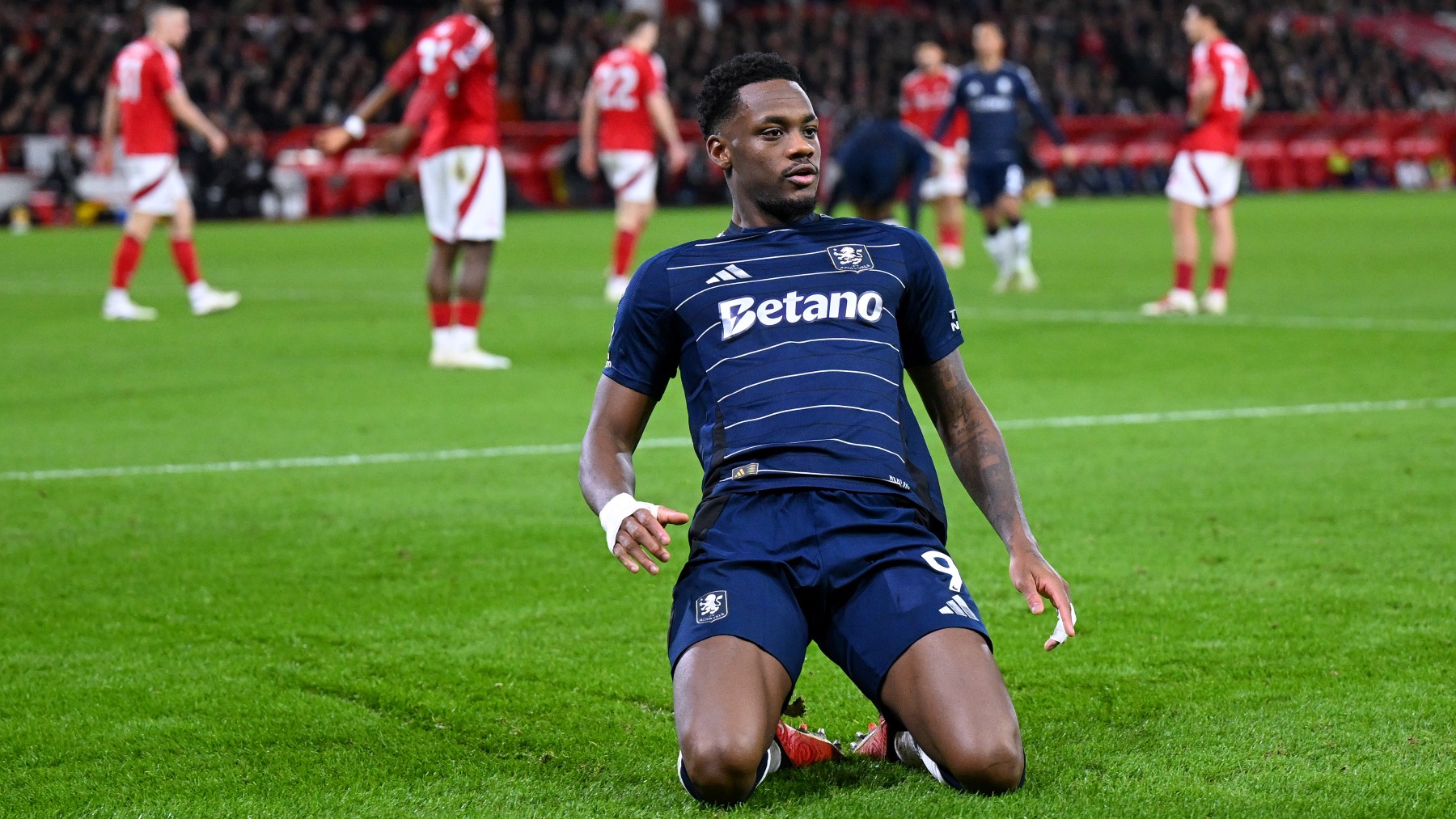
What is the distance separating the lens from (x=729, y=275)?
3.77 metres

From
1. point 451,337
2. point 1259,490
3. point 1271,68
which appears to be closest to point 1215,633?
A: point 1259,490

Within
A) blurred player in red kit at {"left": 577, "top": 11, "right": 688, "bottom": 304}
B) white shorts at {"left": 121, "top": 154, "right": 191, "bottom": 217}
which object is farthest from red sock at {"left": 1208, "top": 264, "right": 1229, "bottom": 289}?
white shorts at {"left": 121, "top": 154, "right": 191, "bottom": 217}

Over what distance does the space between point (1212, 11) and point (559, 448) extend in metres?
7.41

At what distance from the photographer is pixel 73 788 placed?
3.54 metres

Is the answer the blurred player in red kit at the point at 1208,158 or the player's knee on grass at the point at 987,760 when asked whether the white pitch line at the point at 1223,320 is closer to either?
the blurred player in red kit at the point at 1208,158

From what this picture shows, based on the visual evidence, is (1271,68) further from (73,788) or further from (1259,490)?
(73,788)

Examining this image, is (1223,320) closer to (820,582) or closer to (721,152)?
(721,152)

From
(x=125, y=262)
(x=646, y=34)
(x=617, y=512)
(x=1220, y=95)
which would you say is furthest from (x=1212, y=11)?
(x=617, y=512)

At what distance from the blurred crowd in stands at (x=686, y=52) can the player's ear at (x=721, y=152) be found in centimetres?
2268

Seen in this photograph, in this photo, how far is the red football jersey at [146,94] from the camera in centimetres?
1329

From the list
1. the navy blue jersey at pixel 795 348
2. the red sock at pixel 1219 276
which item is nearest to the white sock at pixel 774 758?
the navy blue jersey at pixel 795 348

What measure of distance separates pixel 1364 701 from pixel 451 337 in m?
7.18

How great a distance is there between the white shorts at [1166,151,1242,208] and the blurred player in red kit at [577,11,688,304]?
4.10 meters

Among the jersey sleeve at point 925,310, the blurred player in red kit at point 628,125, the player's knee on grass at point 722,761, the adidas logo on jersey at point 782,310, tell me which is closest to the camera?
the player's knee on grass at point 722,761
